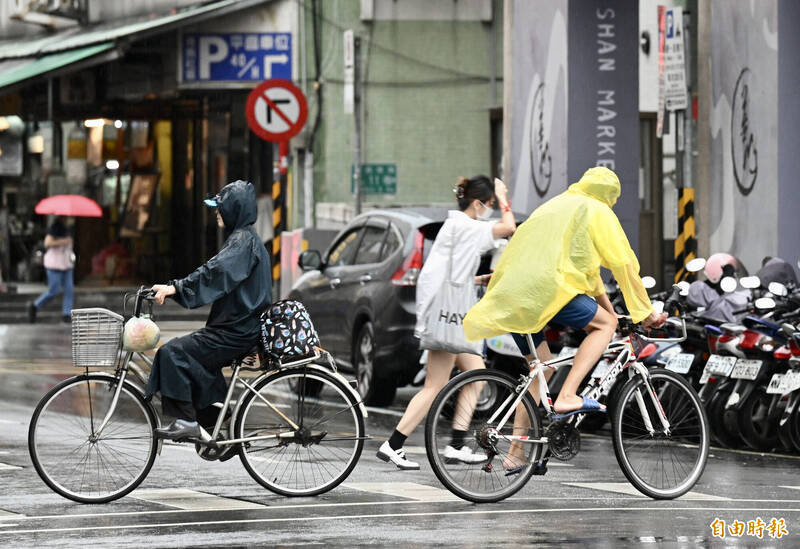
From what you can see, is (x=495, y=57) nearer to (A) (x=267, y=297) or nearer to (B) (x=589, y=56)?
(B) (x=589, y=56)

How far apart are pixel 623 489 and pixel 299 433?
1.78 metres

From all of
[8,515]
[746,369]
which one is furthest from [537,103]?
[8,515]

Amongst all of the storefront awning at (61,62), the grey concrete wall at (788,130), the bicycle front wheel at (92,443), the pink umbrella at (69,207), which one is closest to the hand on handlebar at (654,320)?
the bicycle front wheel at (92,443)

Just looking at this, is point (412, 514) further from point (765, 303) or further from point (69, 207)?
point (69, 207)

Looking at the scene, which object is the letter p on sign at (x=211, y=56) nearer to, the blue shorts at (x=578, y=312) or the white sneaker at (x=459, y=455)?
the blue shorts at (x=578, y=312)

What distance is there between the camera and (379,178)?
2338 centimetres

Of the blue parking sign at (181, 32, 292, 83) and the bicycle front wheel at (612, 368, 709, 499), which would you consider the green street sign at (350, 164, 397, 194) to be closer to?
the blue parking sign at (181, 32, 292, 83)

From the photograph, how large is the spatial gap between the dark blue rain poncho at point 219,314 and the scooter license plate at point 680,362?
169 inches

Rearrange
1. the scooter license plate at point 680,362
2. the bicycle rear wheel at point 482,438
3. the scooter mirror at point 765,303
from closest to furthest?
the bicycle rear wheel at point 482,438 < the scooter mirror at point 765,303 < the scooter license plate at point 680,362

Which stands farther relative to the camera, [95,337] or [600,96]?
[600,96]

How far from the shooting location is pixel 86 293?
30.1 meters

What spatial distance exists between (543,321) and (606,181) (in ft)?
2.71

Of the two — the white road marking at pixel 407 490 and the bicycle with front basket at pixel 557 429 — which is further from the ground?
the bicycle with front basket at pixel 557 429

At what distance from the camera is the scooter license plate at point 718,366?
1222 centimetres
